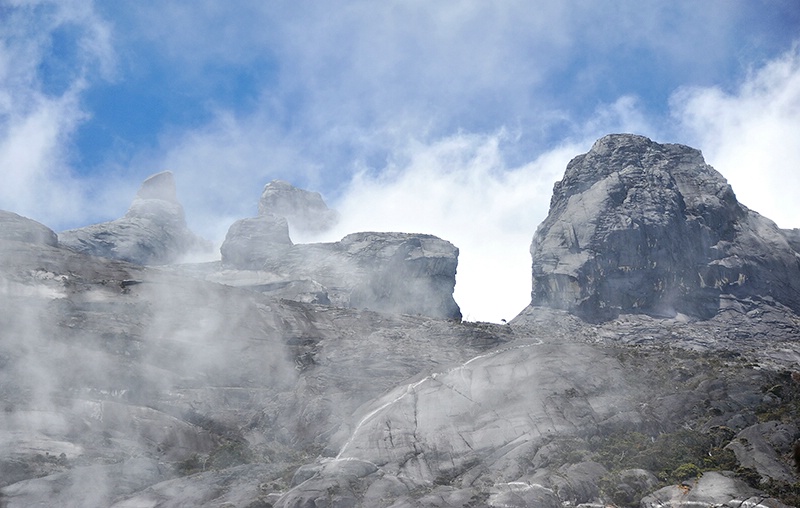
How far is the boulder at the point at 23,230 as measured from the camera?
89.4 metres

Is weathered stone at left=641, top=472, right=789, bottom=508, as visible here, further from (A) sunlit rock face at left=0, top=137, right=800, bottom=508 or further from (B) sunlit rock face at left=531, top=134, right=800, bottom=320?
(B) sunlit rock face at left=531, top=134, right=800, bottom=320

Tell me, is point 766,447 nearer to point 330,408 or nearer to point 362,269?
point 330,408

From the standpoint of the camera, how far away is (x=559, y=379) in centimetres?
6219

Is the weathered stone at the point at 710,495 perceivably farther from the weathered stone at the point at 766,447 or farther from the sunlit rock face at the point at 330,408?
the weathered stone at the point at 766,447

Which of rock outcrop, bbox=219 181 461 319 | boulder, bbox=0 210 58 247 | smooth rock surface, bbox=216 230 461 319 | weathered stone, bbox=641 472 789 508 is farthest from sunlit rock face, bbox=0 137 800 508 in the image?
smooth rock surface, bbox=216 230 461 319

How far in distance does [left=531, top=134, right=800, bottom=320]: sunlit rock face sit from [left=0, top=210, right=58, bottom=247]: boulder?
329ft

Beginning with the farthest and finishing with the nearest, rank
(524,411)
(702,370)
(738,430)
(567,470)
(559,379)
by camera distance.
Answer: (702,370), (559,379), (524,411), (738,430), (567,470)

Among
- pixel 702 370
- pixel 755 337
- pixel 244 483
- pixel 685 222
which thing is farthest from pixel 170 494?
pixel 685 222

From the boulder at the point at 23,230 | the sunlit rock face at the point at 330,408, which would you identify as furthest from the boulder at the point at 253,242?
the sunlit rock face at the point at 330,408

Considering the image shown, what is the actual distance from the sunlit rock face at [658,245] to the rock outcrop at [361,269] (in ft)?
73.2

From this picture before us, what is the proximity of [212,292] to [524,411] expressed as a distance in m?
44.4

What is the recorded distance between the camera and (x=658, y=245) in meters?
146

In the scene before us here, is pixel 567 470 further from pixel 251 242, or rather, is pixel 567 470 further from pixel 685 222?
pixel 251 242

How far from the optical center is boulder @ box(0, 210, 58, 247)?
89375 millimetres
